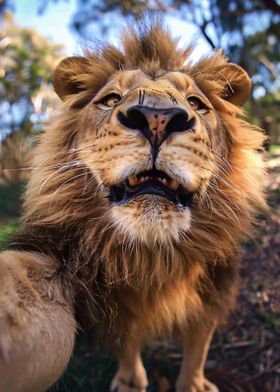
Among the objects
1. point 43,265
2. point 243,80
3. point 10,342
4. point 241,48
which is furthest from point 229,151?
point 241,48

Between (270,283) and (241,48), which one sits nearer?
(270,283)

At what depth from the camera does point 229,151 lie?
211 cm

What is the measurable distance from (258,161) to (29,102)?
534 inches

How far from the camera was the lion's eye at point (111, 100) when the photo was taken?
1911 mm

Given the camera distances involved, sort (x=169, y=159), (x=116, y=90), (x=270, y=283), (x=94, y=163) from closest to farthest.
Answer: (x=169, y=159)
(x=94, y=163)
(x=116, y=90)
(x=270, y=283)

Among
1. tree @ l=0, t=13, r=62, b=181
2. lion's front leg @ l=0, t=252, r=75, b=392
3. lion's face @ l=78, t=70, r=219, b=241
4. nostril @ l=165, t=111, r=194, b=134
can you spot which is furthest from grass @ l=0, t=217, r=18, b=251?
tree @ l=0, t=13, r=62, b=181

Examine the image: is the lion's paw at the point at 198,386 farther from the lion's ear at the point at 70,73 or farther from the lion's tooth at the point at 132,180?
the lion's ear at the point at 70,73

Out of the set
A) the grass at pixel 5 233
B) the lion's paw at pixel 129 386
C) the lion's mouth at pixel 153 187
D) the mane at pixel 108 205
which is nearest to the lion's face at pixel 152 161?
the lion's mouth at pixel 153 187

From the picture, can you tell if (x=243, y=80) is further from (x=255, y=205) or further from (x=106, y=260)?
(x=106, y=260)

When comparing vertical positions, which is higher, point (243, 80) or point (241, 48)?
point (241, 48)

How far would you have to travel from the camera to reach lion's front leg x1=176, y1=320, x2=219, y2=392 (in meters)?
2.20

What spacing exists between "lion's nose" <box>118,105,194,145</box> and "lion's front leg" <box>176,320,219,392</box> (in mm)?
1019

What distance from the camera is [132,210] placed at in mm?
1574

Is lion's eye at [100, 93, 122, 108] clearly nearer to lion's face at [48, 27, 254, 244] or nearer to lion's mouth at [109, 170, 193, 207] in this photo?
lion's face at [48, 27, 254, 244]
